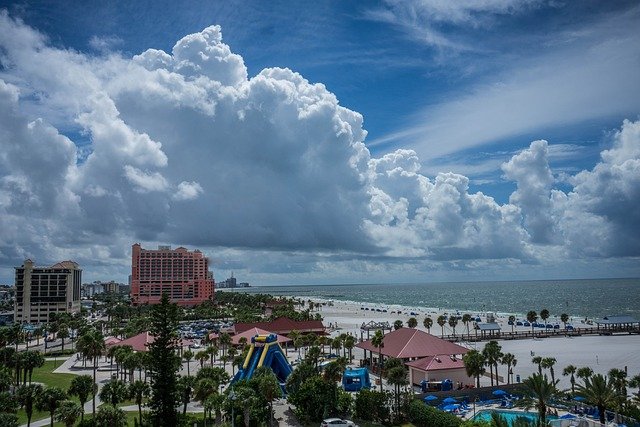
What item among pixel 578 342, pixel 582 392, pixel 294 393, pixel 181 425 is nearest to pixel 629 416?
pixel 582 392

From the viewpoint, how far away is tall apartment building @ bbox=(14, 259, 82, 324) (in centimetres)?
14238

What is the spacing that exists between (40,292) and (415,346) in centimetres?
12564

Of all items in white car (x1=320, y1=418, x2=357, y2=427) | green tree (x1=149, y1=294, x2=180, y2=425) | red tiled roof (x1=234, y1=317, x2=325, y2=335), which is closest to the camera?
white car (x1=320, y1=418, x2=357, y2=427)

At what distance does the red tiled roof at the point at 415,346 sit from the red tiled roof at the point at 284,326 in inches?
1375

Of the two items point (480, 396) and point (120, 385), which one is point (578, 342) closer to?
point (480, 396)

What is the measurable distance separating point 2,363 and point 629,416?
60.5 metres

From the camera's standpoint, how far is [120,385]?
38.4 meters

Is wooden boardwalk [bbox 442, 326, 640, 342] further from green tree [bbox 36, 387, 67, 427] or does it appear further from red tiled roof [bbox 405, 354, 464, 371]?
green tree [bbox 36, 387, 67, 427]

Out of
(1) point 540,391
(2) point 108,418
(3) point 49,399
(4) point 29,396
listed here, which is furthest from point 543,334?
(4) point 29,396

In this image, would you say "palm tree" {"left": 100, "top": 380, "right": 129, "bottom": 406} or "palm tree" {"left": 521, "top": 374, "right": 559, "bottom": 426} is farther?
"palm tree" {"left": 100, "top": 380, "right": 129, "bottom": 406}

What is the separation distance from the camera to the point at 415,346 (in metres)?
55.3

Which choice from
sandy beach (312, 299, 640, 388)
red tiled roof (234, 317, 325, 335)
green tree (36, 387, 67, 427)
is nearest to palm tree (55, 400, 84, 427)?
green tree (36, 387, 67, 427)

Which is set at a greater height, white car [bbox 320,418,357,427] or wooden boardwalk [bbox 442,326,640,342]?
white car [bbox 320,418,357,427]

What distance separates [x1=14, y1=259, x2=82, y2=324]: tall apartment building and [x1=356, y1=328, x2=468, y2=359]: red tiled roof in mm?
119370
